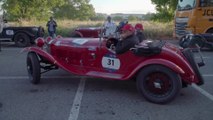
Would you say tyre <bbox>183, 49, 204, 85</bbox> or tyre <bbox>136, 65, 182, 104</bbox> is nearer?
tyre <bbox>136, 65, 182, 104</bbox>

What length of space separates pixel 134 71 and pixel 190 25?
8988 millimetres

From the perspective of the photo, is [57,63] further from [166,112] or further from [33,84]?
[166,112]

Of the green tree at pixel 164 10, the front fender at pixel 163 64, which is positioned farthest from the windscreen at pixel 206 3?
the green tree at pixel 164 10

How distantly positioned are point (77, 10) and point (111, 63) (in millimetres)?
72565

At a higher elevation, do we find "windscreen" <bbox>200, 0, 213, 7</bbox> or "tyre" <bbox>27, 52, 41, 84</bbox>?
"windscreen" <bbox>200, 0, 213, 7</bbox>

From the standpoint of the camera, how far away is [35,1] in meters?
34.7

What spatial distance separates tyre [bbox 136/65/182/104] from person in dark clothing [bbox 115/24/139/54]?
20.2 inches

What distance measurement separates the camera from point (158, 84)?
5.73 meters

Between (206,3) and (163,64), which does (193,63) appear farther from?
(206,3)

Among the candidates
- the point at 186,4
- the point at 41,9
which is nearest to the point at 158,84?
the point at 186,4

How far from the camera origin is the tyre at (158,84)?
562 cm

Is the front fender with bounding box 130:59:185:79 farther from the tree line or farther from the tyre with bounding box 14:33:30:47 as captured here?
the tree line

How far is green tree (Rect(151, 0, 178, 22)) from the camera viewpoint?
76.2 ft

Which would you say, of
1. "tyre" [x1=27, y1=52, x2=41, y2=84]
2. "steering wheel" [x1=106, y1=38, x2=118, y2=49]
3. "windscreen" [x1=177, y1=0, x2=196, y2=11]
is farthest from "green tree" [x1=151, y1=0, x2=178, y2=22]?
"tyre" [x1=27, y1=52, x2=41, y2=84]
